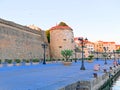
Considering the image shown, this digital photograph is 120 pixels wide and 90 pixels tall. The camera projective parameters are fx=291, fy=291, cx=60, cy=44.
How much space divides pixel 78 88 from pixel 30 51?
37.9 m

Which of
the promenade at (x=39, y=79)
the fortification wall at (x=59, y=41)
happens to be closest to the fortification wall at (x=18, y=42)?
the fortification wall at (x=59, y=41)

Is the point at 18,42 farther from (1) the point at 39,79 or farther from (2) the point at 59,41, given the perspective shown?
(1) the point at 39,79

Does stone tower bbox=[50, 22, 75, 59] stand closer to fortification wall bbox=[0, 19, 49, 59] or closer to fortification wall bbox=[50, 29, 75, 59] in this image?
fortification wall bbox=[50, 29, 75, 59]

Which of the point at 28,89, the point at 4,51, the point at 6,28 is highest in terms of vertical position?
the point at 6,28

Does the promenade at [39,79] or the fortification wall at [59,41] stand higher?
the fortification wall at [59,41]

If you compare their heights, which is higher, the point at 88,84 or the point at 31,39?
the point at 31,39

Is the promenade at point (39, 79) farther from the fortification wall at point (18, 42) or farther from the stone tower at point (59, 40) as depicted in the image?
the stone tower at point (59, 40)

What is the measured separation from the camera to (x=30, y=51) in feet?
152

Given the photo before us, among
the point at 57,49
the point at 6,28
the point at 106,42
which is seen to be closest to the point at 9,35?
the point at 6,28

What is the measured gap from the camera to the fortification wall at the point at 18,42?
35.9 m

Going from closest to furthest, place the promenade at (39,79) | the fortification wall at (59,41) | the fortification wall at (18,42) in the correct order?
the promenade at (39,79), the fortification wall at (18,42), the fortification wall at (59,41)

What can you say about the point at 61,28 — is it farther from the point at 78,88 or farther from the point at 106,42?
the point at 106,42

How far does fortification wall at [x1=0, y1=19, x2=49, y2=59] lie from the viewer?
118ft

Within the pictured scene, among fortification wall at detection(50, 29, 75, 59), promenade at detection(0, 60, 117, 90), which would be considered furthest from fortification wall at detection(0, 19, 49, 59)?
promenade at detection(0, 60, 117, 90)
